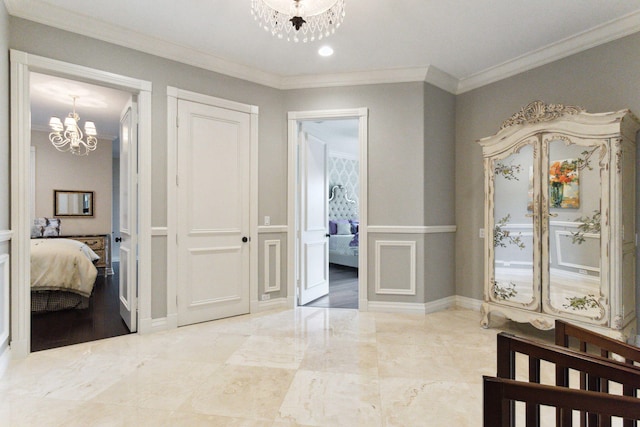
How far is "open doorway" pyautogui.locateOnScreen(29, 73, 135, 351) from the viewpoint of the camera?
3.59 metres

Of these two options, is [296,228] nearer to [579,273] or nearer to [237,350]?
[237,350]

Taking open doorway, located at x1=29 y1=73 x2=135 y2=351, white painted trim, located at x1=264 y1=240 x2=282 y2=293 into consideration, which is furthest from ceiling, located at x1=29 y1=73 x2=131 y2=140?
white painted trim, located at x1=264 y1=240 x2=282 y2=293

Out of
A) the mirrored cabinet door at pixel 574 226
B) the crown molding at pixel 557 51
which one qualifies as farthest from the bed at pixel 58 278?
the crown molding at pixel 557 51

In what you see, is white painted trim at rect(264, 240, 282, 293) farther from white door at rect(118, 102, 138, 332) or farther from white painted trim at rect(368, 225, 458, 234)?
white door at rect(118, 102, 138, 332)

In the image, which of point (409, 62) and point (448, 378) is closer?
point (448, 378)

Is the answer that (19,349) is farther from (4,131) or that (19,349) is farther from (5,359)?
(4,131)

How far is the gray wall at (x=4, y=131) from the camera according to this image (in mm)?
2387

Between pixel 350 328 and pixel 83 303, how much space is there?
11.2ft

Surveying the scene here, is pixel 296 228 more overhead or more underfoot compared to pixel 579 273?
more overhead

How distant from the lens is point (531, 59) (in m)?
3.40

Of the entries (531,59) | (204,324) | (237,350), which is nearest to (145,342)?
(204,324)

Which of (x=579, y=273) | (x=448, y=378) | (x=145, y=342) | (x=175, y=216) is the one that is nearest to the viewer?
(x=448, y=378)

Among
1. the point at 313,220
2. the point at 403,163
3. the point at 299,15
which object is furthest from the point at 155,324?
the point at 403,163

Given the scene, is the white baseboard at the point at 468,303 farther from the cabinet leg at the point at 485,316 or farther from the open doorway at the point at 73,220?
the open doorway at the point at 73,220
